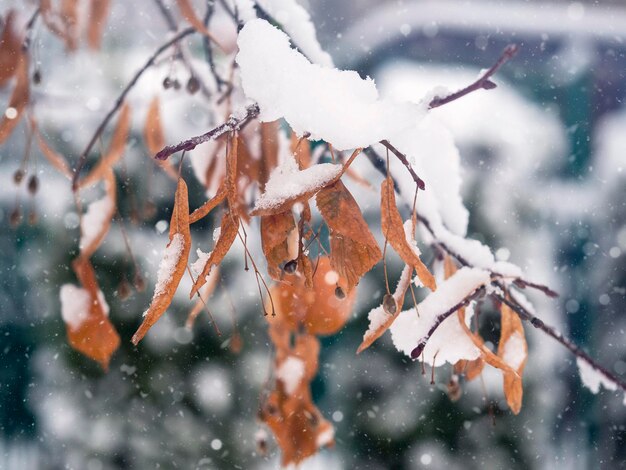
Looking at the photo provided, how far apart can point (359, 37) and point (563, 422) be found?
10.0 ft

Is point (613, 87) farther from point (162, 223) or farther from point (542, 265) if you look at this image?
point (162, 223)

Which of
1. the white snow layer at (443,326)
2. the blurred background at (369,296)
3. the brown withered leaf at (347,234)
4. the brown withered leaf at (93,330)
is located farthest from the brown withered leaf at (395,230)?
the blurred background at (369,296)

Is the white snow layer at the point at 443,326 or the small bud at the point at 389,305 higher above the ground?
the small bud at the point at 389,305

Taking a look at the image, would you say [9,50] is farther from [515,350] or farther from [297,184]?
[515,350]

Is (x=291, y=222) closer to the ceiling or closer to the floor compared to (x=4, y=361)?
closer to the ceiling

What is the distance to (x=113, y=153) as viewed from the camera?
23.4 inches

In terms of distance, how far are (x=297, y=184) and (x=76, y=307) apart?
1.43ft

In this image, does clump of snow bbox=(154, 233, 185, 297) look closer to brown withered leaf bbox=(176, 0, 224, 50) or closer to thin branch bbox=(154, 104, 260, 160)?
thin branch bbox=(154, 104, 260, 160)

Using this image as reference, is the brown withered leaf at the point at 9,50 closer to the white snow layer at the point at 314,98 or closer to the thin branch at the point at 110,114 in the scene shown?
the thin branch at the point at 110,114

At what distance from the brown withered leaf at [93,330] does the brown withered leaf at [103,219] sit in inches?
1.1

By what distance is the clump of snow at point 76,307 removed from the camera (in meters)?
0.66

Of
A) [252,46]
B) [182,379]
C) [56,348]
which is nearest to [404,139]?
[252,46]

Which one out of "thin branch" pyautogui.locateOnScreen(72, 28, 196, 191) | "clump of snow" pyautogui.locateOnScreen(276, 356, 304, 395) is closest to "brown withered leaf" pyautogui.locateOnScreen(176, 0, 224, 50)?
"thin branch" pyautogui.locateOnScreen(72, 28, 196, 191)

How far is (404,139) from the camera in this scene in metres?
0.57
